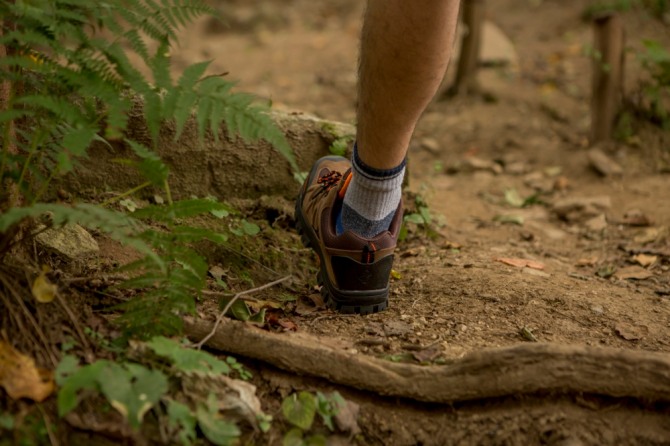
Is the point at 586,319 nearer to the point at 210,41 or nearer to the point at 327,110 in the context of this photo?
the point at 327,110

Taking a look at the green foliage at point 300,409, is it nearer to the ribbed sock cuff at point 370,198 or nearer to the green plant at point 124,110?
the green plant at point 124,110

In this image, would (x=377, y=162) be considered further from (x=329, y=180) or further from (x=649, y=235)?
(x=649, y=235)

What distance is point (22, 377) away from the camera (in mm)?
1680

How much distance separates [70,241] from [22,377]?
0.77 metres

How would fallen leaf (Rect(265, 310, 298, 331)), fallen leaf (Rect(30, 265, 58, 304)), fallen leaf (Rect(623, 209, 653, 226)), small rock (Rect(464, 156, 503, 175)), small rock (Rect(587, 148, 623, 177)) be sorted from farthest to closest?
small rock (Rect(464, 156, 503, 175)) < small rock (Rect(587, 148, 623, 177)) < fallen leaf (Rect(623, 209, 653, 226)) < fallen leaf (Rect(265, 310, 298, 331)) < fallen leaf (Rect(30, 265, 58, 304))

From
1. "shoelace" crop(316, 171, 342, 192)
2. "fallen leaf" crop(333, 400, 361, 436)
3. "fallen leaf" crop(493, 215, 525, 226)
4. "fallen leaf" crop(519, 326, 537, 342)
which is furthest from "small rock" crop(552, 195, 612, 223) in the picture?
"fallen leaf" crop(333, 400, 361, 436)

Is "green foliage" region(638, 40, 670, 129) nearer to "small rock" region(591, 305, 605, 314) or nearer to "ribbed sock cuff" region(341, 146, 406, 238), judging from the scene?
"small rock" region(591, 305, 605, 314)

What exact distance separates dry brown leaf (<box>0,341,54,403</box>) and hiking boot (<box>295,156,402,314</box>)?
40.1 inches

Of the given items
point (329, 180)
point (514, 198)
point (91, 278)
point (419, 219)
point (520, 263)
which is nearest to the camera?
point (91, 278)

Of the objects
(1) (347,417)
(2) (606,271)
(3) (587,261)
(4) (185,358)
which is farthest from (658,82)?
(4) (185,358)

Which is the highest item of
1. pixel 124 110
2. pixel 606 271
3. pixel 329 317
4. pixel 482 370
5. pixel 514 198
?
pixel 124 110

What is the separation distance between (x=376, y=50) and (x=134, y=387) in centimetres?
112

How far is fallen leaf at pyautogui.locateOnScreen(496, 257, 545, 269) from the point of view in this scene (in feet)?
10.1

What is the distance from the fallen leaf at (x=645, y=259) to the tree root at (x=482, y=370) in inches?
56.3
